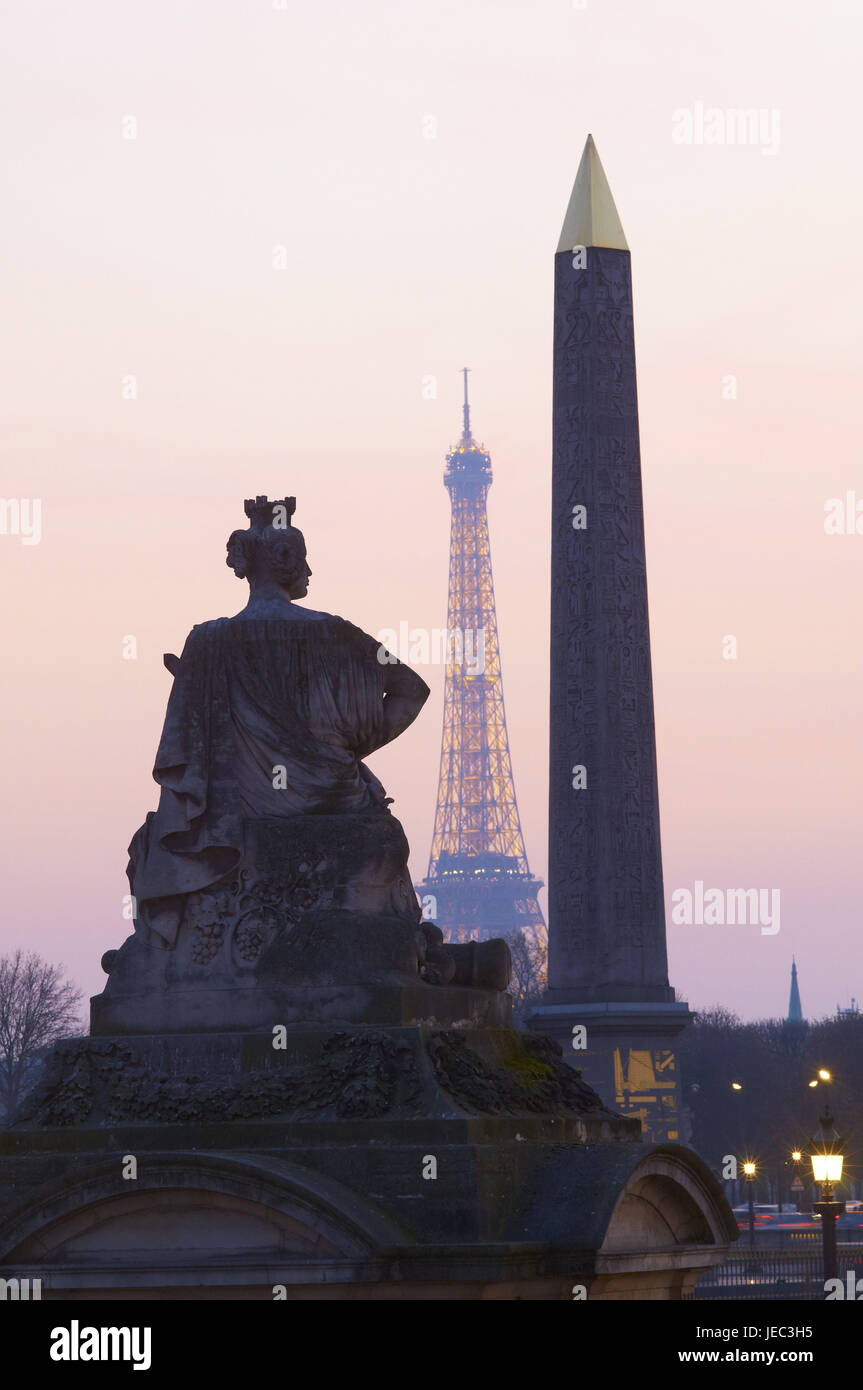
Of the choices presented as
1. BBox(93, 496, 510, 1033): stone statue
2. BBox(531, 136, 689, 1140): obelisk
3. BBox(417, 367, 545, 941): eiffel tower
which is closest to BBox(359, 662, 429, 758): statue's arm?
BBox(93, 496, 510, 1033): stone statue

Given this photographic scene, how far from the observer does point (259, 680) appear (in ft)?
71.4

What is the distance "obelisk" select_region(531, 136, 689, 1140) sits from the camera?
184ft

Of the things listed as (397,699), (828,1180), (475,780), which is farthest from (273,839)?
(475,780)

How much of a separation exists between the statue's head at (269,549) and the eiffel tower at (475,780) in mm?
143895

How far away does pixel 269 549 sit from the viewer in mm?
22234

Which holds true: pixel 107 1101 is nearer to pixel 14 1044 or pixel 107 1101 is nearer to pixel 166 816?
pixel 166 816

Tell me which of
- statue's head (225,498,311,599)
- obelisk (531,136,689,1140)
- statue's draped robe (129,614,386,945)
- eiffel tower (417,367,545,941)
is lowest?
statue's draped robe (129,614,386,945)

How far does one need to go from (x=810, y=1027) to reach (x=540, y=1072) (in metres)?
129

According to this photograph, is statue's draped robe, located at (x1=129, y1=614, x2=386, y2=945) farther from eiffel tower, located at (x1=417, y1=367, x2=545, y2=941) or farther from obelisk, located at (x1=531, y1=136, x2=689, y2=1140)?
eiffel tower, located at (x1=417, y1=367, x2=545, y2=941)

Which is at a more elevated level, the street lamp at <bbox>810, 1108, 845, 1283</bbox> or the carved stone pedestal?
the street lamp at <bbox>810, 1108, 845, 1283</bbox>

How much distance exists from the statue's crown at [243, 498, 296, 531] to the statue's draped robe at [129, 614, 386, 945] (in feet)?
2.81

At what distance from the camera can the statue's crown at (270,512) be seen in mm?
22344

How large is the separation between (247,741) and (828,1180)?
1256cm
